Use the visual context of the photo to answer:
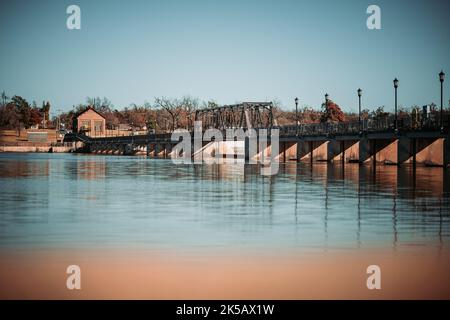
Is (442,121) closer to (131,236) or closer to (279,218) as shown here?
(279,218)

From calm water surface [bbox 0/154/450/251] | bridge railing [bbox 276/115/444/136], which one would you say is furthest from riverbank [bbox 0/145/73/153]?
calm water surface [bbox 0/154/450/251]

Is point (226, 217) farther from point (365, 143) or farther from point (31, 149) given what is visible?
point (31, 149)

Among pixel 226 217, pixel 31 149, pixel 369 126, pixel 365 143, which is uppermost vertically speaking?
pixel 369 126

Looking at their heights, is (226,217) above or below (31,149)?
below

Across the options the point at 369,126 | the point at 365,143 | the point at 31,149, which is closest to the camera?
the point at 369,126

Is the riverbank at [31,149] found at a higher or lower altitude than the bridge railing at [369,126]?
lower

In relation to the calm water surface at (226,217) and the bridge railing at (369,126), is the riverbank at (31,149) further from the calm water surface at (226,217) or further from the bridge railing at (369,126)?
the calm water surface at (226,217)

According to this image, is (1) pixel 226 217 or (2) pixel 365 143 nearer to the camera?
(1) pixel 226 217

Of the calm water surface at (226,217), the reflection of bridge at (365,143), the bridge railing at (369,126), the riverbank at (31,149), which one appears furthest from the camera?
the riverbank at (31,149)

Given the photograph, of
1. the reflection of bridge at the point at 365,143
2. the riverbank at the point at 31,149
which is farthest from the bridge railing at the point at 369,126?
the riverbank at the point at 31,149

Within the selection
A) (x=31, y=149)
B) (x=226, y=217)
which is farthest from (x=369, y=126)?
(x=31, y=149)

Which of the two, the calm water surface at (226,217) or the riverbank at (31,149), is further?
the riverbank at (31,149)

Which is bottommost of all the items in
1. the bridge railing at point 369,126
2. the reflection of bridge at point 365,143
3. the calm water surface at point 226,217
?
the calm water surface at point 226,217
